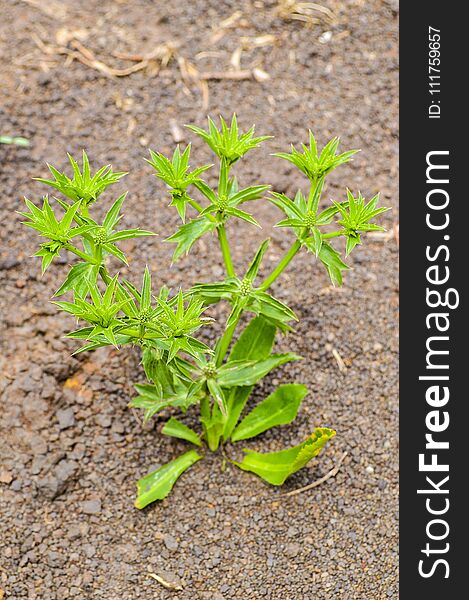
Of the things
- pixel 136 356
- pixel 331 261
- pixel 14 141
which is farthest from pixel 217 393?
pixel 14 141

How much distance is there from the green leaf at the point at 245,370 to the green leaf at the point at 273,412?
0.17 m

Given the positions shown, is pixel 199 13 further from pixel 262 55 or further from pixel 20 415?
pixel 20 415

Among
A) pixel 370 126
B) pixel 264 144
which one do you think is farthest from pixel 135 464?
pixel 370 126

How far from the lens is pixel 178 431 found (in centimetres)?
324

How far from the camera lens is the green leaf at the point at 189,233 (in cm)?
274

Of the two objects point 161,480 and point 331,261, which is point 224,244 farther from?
point 161,480

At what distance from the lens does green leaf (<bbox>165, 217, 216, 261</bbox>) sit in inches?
108

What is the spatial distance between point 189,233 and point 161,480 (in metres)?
0.96

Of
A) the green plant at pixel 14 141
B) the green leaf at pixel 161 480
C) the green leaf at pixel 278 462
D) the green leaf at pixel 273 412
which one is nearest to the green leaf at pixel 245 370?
the green leaf at pixel 273 412

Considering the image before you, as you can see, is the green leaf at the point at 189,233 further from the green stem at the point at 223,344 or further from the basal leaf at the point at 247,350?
the basal leaf at the point at 247,350

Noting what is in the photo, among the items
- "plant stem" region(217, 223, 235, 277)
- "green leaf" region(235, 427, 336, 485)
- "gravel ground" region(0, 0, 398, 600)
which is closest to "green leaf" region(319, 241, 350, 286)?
"plant stem" region(217, 223, 235, 277)

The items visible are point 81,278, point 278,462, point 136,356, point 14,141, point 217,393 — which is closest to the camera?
point 81,278

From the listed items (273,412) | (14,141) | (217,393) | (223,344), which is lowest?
(217,393)

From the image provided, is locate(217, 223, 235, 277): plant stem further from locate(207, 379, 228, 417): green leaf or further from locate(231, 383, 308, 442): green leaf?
locate(231, 383, 308, 442): green leaf
